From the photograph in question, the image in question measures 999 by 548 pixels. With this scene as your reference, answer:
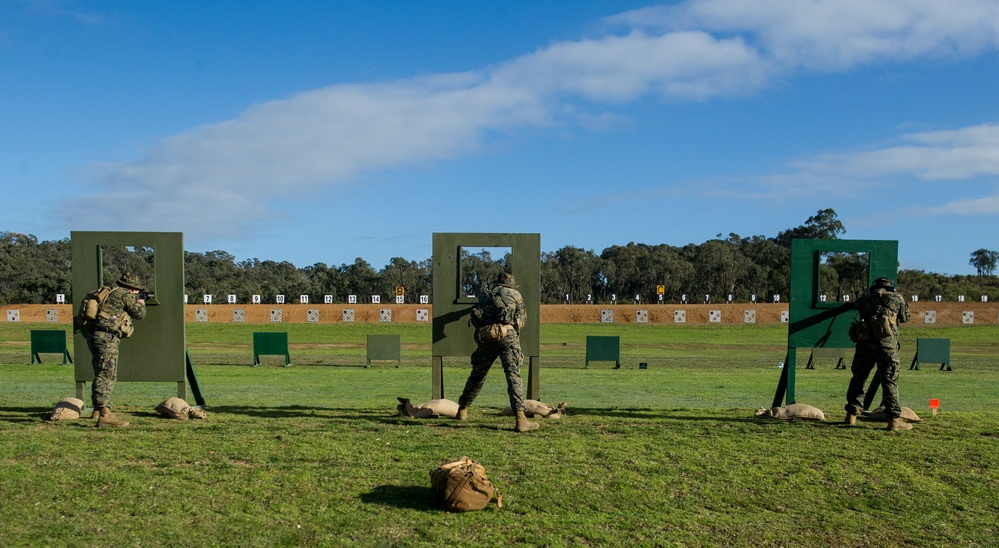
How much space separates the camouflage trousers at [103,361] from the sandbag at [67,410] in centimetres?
62

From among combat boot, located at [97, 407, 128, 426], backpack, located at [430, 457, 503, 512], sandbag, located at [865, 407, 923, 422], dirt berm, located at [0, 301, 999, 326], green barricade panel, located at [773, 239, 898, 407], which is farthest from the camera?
dirt berm, located at [0, 301, 999, 326]

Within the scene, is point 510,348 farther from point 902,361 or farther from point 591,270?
point 591,270

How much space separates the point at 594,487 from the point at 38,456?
608cm

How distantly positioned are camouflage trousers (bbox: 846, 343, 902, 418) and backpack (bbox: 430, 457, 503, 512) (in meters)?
6.47

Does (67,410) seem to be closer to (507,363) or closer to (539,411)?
(507,363)

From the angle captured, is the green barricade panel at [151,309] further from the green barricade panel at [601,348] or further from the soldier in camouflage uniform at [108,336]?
the green barricade panel at [601,348]

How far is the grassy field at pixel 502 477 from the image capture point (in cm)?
643

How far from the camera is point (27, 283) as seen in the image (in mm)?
81625

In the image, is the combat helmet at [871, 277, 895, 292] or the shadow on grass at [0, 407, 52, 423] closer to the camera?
the shadow on grass at [0, 407, 52, 423]

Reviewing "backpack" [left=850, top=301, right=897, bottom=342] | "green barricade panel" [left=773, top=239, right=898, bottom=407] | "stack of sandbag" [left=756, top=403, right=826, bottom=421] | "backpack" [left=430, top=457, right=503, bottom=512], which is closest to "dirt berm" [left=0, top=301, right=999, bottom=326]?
"green barricade panel" [left=773, top=239, right=898, bottom=407]

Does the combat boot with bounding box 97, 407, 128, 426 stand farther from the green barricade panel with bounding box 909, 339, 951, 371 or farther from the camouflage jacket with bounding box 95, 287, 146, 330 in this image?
the green barricade panel with bounding box 909, 339, 951, 371

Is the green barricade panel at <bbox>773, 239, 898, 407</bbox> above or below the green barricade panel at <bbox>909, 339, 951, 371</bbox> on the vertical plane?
above

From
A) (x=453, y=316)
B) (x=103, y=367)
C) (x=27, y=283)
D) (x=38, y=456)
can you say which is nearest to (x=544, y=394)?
(x=453, y=316)

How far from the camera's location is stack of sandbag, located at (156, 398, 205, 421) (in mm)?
11266
